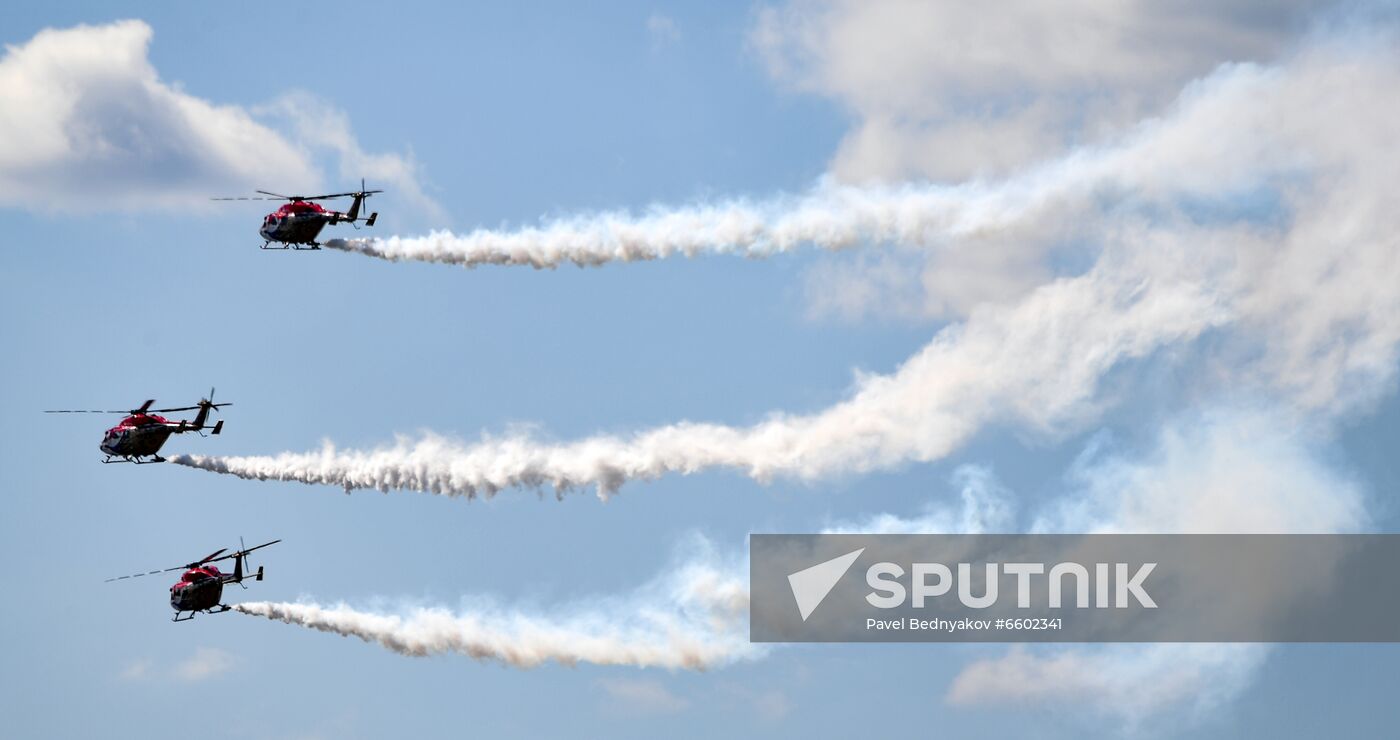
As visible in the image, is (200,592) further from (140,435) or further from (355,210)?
(355,210)

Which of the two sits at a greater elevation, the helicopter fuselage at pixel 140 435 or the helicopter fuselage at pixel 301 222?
the helicopter fuselage at pixel 301 222

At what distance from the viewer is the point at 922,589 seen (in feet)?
234

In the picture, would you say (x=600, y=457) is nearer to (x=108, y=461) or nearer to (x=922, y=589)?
(x=922, y=589)

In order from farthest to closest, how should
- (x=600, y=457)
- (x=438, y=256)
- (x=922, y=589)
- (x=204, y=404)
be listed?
(x=204, y=404) < (x=438, y=256) < (x=600, y=457) < (x=922, y=589)

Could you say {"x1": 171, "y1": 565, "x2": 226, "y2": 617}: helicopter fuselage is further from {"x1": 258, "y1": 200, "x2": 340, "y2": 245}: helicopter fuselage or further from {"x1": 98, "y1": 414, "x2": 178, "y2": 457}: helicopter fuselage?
{"x1": 258, "y1": 200, "x2": 340, "y2": 245}: helicopter fuselage

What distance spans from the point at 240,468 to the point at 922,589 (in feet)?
138

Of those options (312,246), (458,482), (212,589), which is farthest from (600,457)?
(212,589)

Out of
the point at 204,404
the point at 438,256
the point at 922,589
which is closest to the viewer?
the point at 922,589

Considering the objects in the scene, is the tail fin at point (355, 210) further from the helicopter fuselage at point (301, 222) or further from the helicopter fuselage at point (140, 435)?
the helicopter fuselage at point (140, 435)

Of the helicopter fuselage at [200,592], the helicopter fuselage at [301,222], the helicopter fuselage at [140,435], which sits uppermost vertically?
the helicopter fuselage at [301,222]

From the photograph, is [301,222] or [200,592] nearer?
[301,222]

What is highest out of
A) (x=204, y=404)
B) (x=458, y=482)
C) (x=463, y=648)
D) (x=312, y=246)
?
(x=312, y=246)

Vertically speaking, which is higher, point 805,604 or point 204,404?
point 204,404

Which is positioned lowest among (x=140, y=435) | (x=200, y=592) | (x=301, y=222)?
(x=200, y=592)
